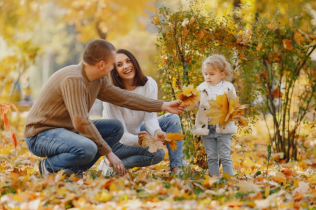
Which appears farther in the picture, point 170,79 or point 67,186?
point 170,79

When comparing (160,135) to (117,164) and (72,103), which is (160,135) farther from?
(72,103)

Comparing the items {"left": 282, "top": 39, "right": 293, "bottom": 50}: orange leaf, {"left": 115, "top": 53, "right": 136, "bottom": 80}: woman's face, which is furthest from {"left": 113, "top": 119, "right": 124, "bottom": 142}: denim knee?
{"left": 282, "top": 39, "right": 293, "bottom": 50}: orange leaf

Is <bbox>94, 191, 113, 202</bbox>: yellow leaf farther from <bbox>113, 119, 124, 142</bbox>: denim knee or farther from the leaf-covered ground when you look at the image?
<bbox>113, 119, 124, 142</bbox>: denim knee

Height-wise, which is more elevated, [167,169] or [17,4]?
[17,4]

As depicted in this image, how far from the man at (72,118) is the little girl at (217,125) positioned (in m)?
0.24

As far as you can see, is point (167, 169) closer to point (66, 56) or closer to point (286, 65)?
point (286, 65)

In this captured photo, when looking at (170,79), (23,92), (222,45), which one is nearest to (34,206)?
(170,79)

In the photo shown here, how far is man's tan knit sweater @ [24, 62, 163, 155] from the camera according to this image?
8.71 ft

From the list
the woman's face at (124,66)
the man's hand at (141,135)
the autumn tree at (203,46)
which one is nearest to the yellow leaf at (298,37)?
the autumn tree at (203,46)

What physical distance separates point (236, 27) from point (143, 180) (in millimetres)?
1820

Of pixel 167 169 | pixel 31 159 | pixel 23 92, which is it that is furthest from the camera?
pixel 23 92

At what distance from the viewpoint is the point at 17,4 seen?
11.9m

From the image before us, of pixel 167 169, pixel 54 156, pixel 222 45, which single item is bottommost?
pixel 167 169

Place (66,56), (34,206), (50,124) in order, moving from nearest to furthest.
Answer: (34,206), (50,124), (66,56)
